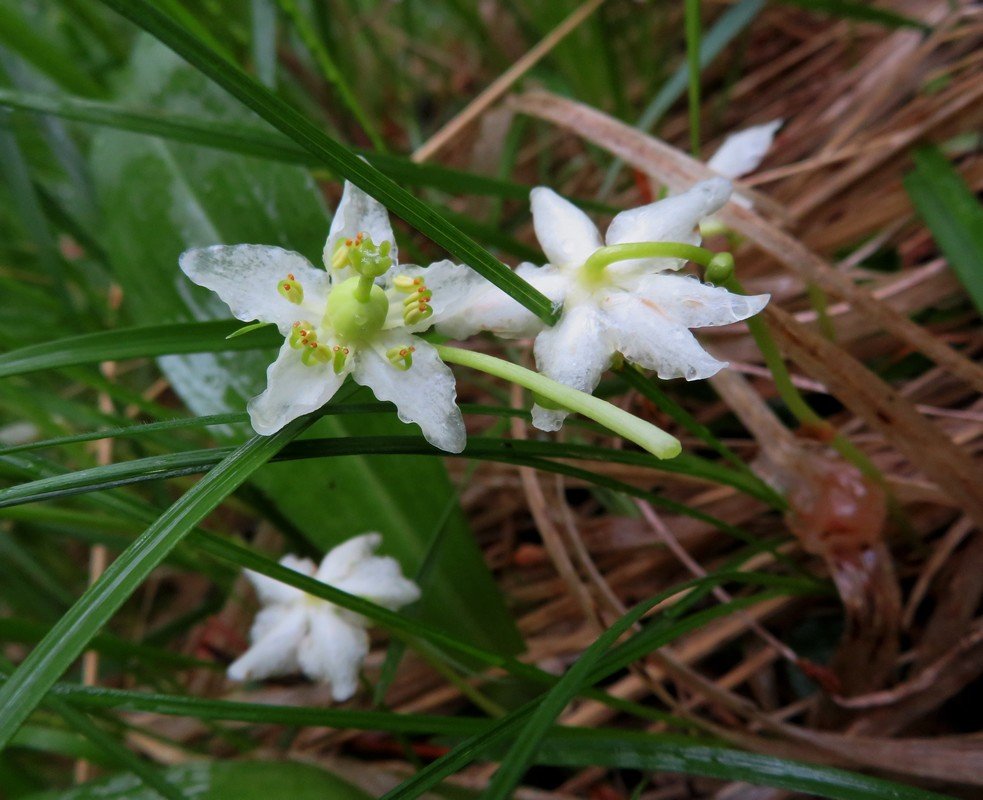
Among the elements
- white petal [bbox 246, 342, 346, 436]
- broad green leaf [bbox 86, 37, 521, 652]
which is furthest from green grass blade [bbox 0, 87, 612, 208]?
white petal [bbox 246, 342, 346, 436]

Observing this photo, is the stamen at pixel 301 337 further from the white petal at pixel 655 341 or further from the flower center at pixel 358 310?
the white petal at pixel 655 341

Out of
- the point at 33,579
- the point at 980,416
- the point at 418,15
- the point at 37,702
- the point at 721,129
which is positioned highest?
the point at 418,15

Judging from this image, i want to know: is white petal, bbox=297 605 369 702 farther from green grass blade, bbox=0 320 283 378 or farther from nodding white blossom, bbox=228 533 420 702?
green grass blade, bbox=0 320 283 378

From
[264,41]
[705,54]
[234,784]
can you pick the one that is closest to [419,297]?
[234,784]

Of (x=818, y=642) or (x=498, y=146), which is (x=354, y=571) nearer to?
(x=818, y=642)

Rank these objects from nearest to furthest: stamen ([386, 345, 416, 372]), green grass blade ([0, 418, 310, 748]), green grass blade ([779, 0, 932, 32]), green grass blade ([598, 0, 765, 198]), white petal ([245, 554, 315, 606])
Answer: green grass blade ([0, 418, 310, 748]) < stamen ([386, 345, 416, 372]) < white petal ([245, 554, 315, 606]) < green grass blade ([779, 0, 932, 32]) < green grass blade ([598, 0, 765, 198])

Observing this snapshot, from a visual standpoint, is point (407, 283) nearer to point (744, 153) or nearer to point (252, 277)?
point (252, 277)

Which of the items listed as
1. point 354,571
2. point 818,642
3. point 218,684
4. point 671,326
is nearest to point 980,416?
point 818,642
